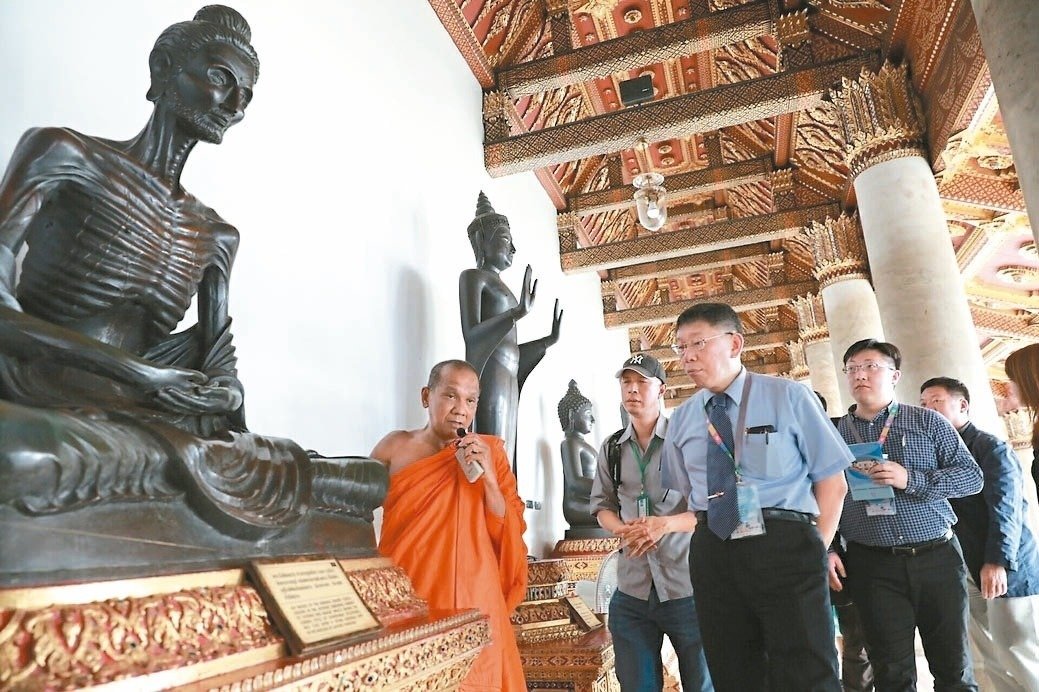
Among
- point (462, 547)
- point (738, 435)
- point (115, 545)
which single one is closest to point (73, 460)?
point (115, 545)

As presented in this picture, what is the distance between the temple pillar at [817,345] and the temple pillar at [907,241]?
5.49 metres

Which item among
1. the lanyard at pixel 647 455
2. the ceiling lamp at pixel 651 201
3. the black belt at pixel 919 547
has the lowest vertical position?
the black belt at pixel 919 547

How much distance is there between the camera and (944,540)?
7.30 ft

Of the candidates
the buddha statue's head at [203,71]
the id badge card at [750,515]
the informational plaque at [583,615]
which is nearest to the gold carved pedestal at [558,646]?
the informational plaque at [583,615]

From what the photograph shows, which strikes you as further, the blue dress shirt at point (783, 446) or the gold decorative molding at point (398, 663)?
the blue dress shirt at point (783, 446)

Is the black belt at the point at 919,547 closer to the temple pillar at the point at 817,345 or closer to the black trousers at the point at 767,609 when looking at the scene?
the black trousers at the point at 767,609

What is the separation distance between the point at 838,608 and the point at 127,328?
308 cm

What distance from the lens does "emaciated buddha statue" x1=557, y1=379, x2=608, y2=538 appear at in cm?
538

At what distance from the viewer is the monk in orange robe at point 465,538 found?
2.10 metres

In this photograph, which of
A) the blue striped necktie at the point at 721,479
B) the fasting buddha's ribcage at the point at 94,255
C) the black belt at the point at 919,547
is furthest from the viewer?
the black belt at the point at 919,547

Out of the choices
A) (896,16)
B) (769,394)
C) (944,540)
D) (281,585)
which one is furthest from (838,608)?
(896,16)

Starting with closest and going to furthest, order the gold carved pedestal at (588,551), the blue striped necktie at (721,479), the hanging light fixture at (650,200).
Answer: the blue striped necktie at (721,479)
the gold carved pedestal at (588,551)
the hanging light fixture at (650,200)

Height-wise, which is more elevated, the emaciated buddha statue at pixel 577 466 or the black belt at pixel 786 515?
the emaciated buddha statue at pixel 577 466

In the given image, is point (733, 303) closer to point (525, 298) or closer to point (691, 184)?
point (691, 184)
